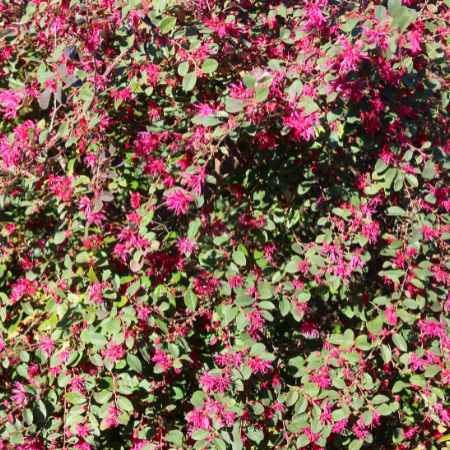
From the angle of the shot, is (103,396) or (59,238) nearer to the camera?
(103,396)

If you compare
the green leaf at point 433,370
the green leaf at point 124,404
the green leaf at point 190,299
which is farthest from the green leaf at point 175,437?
the green leaf at point 433,370

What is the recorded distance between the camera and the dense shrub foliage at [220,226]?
1652 mm

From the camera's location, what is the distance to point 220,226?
1.95 metres

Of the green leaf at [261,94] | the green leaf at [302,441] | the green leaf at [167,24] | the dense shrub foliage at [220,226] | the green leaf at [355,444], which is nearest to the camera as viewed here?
the green leaf at [261,94]

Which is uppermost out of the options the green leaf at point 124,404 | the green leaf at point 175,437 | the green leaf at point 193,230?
the green leaf at point 193,230

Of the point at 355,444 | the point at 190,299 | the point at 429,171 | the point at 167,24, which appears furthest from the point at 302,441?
the point at 167,24

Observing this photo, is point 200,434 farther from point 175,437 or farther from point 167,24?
point 167,24

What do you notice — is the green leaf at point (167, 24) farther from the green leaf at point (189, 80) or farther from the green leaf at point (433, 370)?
the green leaf at point (433, 370)

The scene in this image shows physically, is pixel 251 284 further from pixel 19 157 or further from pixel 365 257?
pixel 19 157

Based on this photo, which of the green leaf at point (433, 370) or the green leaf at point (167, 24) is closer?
the green leaf at point (167, 24)

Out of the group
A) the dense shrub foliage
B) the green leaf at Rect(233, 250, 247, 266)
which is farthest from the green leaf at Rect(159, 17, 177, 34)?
the green leaf at Rect(233, 250, 247, 266)

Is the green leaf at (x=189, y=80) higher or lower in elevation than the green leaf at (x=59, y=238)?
higher

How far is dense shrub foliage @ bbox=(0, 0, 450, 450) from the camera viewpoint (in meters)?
1.65

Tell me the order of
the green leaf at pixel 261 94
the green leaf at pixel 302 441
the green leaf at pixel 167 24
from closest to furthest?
1. the green leaf at pixel 261 94
2. the green leaf at pixel 167 24
3. the green leaf at pixel 302 441
